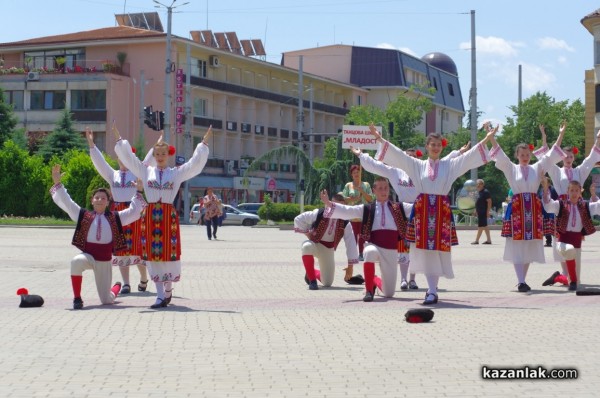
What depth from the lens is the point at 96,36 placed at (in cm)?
7862

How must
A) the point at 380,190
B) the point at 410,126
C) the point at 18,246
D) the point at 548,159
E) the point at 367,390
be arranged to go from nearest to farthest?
the point at 367,390 → the point at 380,190 → the point at 548,159 → the point at 18,246 → the point at 410,126

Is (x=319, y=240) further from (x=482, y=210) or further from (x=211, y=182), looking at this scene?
(x=211, y=182)

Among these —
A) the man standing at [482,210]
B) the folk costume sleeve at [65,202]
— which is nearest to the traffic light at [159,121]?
the man standing at [482,210]

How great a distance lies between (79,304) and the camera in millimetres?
13148

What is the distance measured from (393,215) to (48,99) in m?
65.1

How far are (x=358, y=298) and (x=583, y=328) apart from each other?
426 centimetres

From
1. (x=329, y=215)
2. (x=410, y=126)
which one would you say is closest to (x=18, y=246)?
(x=329, y=215)

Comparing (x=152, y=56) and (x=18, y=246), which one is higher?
(x=152, y=56)

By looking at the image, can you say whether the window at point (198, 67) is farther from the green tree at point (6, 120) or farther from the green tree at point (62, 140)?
the green tree at point (6, 120)

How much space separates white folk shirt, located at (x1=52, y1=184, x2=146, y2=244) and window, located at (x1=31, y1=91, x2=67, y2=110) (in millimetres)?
63637

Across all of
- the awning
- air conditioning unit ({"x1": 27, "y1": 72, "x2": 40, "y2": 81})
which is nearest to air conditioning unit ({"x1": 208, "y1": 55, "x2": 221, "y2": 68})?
the awning

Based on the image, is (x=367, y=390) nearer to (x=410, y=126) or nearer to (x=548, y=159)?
(x=548, y=159)

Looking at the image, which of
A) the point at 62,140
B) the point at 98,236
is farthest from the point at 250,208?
the point at 98,236

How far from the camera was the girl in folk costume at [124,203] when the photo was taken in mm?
14961
